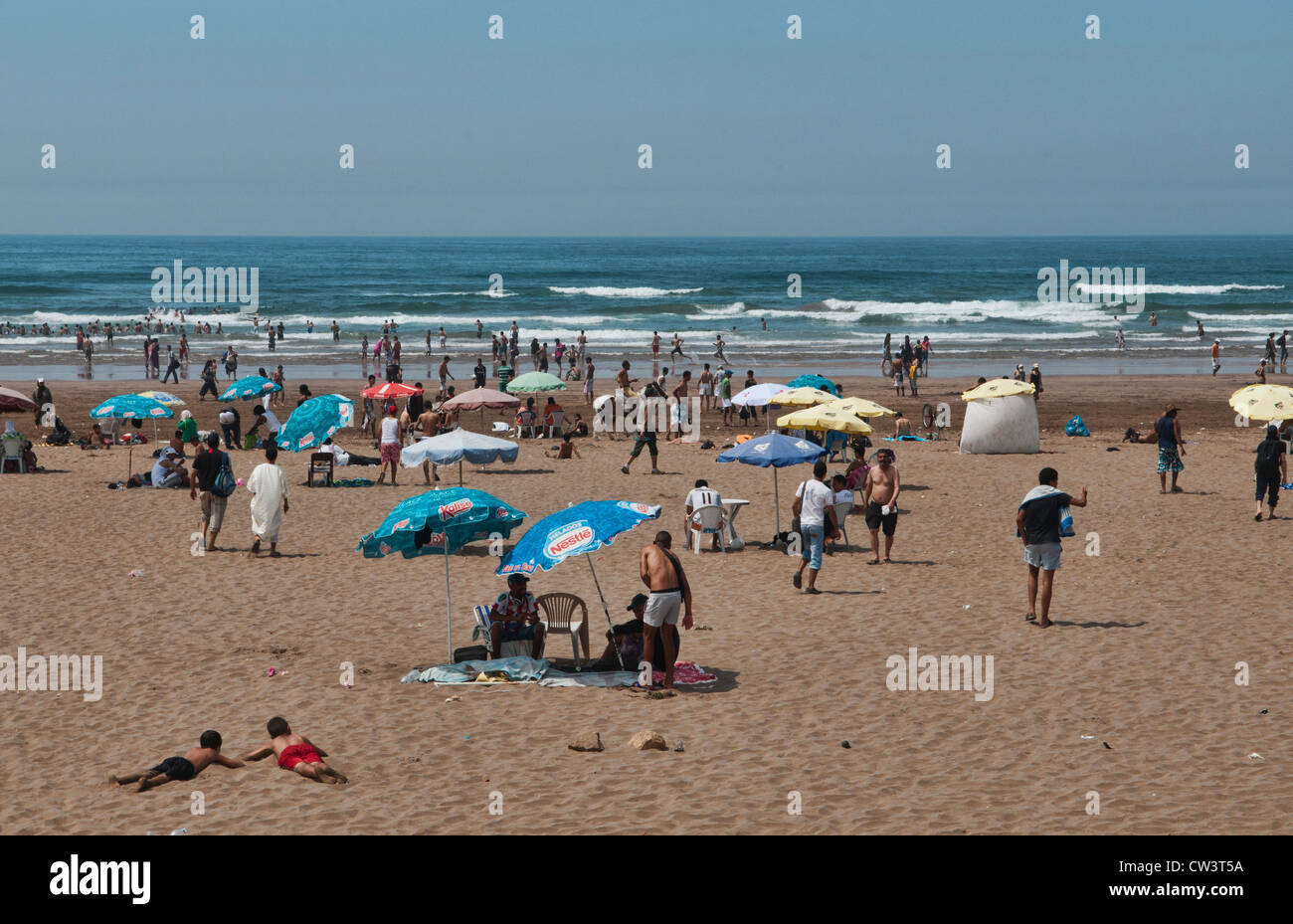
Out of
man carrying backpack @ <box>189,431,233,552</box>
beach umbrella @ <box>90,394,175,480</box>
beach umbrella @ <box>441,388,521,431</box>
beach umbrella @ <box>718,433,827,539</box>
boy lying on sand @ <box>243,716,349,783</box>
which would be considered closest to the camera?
boy lying on sand @ <box>243,716,349,783</box>

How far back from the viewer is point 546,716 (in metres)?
9.55

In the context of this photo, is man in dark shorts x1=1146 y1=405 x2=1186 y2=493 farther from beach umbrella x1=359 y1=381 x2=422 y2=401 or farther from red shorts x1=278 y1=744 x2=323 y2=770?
red shorts x1=278 y1=744 x2=323 y2=770

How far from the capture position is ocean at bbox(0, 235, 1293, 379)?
1914 inches

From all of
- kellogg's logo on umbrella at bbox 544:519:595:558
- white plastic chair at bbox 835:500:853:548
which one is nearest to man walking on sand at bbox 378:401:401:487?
white plastic chair at bbox 835:500:853:548

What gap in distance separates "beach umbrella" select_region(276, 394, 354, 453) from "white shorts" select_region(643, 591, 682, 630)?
10.8 meters

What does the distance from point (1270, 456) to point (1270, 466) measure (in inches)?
6.3

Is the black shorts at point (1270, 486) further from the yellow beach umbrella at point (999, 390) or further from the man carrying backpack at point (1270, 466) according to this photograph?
the yellow beach umbrella at point (999, 390)

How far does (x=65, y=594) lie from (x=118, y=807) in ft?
20.8

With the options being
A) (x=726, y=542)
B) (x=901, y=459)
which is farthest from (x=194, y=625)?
(x=901, y=459)

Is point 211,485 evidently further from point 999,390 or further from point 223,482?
point 999,390

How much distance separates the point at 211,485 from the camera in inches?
612

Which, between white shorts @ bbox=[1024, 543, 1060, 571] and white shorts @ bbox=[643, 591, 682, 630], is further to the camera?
white shorts @ bbox=[1024, 543, 1060, 571]

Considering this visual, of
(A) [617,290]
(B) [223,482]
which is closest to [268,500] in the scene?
(B) [223,482]

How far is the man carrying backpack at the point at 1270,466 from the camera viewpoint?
16.7 metres
